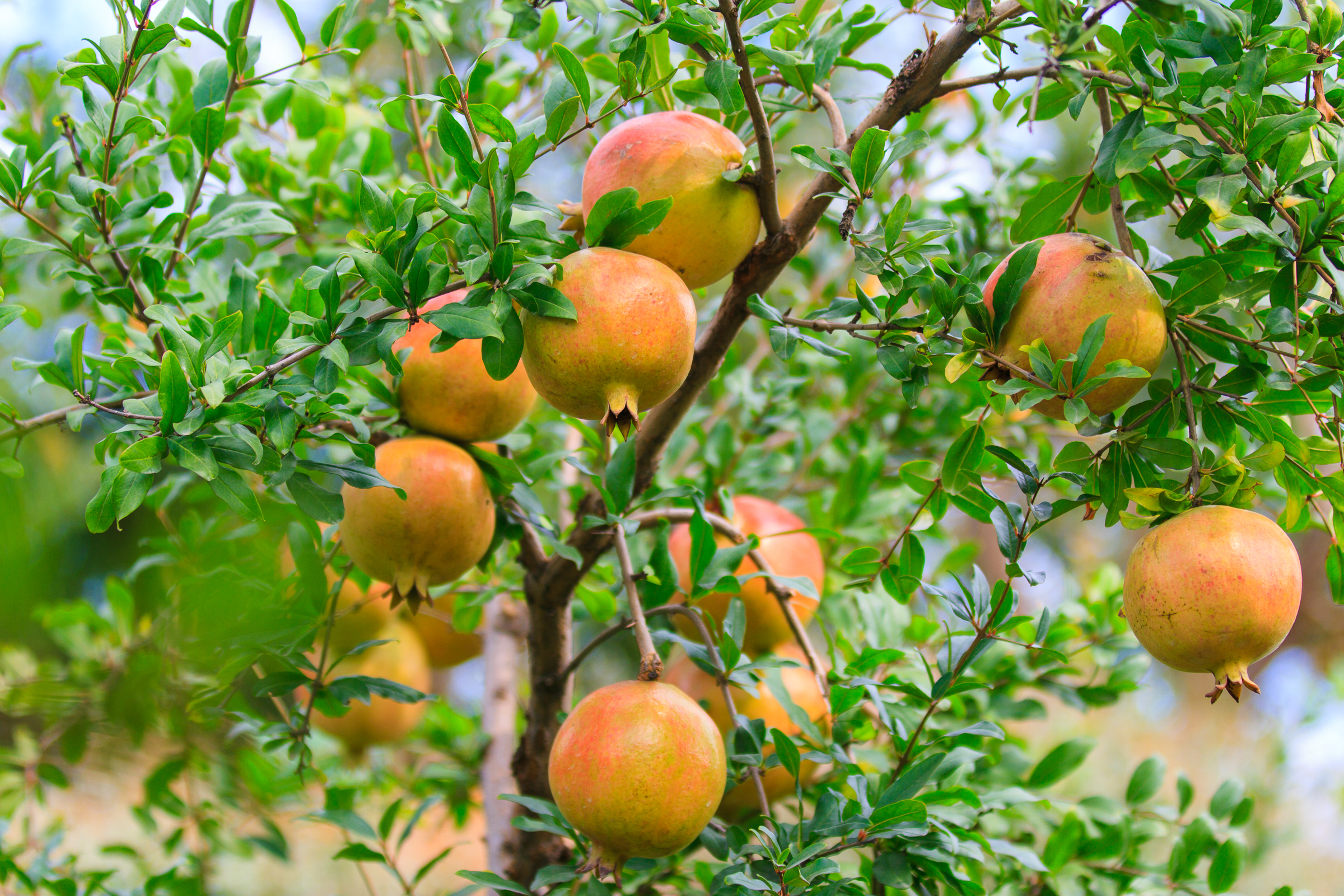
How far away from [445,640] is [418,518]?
913mm

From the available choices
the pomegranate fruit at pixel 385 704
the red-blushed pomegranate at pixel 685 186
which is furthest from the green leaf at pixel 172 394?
the pomegranate fruit at pixel 385 704

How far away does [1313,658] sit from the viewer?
7.39 metres

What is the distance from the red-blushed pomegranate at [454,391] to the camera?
1059 millimetres

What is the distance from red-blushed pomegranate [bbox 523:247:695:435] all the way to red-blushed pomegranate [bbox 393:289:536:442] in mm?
227

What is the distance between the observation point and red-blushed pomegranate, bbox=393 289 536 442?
3.47ft

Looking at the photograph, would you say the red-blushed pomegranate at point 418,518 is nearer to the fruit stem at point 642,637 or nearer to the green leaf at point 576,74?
the fruit stem at point 642,637

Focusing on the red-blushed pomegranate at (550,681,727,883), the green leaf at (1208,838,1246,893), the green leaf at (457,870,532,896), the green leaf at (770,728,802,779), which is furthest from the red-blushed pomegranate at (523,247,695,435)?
the green leaf at (1208,838,1246,893)

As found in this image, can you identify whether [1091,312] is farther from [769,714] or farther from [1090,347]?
[769,714]

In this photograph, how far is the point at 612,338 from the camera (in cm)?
80

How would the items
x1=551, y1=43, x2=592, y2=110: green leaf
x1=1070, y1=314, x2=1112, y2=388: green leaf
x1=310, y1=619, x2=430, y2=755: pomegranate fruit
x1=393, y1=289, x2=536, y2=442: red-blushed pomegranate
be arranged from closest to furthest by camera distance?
x1=1070, y1=314, x2=1112, y2=388: green leaf
x1=551, y1=43, x2=592, y2=110: green leaf
x1=393, y1=289, x2=536, y2=442: red-blushed pomegranate
x1=310, y1=619, x2=430, y2=755: pomegranate fruit

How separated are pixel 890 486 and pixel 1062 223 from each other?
36.0 inches

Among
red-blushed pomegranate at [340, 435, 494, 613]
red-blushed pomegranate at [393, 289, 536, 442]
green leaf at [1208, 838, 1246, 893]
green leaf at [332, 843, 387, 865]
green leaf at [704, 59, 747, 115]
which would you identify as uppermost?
green leaf at [704, 59, 747, 115]

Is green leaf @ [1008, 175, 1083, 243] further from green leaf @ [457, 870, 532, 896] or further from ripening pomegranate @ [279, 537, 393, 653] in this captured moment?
ripening pomegranate @ [279, 537, 393, 653]

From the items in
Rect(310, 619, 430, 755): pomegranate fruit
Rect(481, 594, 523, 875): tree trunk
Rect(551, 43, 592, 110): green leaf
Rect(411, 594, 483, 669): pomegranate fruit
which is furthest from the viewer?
Rect(411, 594, 483, 669): pomegranate fruit
